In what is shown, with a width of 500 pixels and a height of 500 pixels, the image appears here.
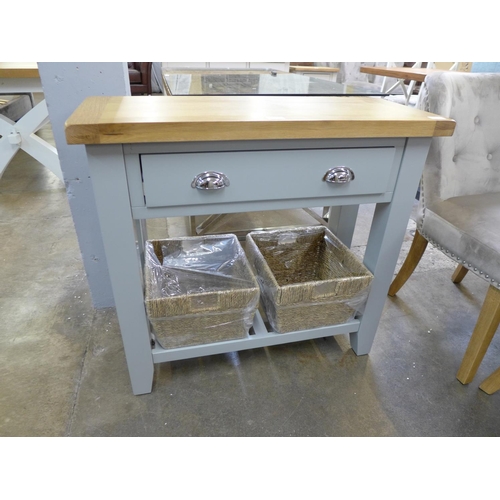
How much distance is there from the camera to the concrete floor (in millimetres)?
1047

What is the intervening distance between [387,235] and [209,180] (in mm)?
580

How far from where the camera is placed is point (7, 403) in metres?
1.07

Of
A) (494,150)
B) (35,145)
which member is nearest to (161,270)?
(494,150)

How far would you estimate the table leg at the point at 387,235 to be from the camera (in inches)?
37.5

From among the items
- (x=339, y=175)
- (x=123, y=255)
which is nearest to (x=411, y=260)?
(x=339, y=175)

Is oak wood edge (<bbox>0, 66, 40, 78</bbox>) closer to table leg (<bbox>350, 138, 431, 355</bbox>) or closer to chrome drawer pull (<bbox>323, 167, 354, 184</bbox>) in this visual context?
chrome drawer pull (<bbox>323, 167, 354, 184</bbox>)

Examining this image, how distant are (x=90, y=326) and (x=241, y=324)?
26.1 inches

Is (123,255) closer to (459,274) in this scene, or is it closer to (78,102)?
(78,102)

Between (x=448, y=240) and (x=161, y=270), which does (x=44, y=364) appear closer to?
(x=161, y=270)

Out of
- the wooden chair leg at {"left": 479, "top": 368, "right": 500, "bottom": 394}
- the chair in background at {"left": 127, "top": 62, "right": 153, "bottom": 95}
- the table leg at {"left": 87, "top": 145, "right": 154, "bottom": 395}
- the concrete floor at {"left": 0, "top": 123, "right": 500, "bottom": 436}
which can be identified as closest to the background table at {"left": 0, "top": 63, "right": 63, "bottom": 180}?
the concrete floor at {"left": 0, "top": 123, "right": 500, "bottom": 436}

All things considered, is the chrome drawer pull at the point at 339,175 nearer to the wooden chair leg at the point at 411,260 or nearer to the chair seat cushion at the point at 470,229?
the chair seat cushion at the point at 470,229

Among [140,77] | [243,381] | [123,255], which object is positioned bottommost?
[243,381]

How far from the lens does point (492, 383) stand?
3.85 ft

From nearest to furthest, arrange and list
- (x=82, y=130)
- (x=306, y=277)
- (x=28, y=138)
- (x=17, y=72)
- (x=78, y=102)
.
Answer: (x=82, y=130) → (x=78, y=102) → (x=306, y=277) → (x=17, y=72) → (x=28, y=138)
